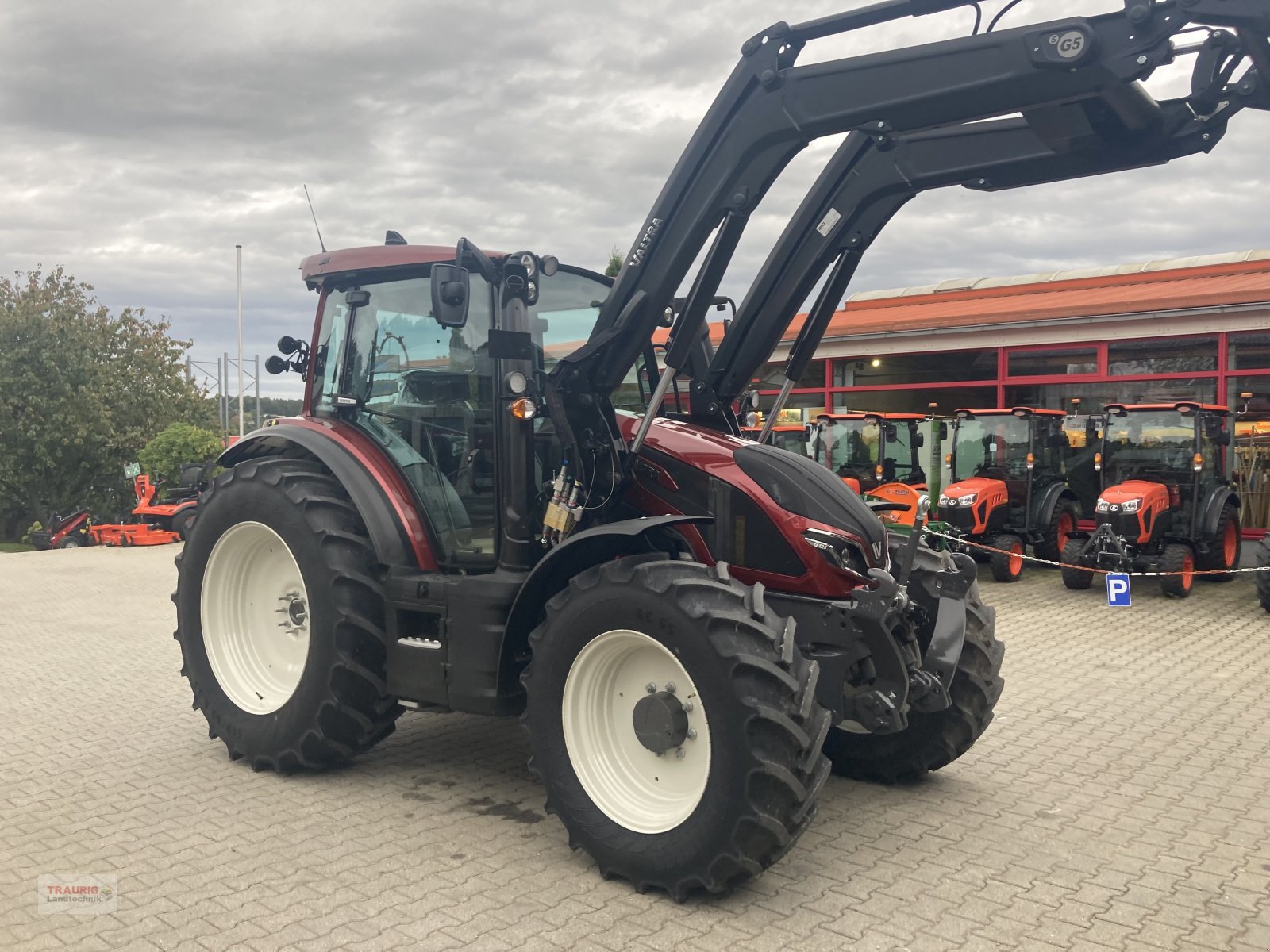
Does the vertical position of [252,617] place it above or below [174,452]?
below

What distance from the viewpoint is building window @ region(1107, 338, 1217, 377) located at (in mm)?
15602

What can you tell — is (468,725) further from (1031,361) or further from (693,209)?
(1031,361)

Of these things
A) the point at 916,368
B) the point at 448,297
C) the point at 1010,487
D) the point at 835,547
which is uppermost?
the point at 916,368

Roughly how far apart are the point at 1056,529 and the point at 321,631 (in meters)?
11.0

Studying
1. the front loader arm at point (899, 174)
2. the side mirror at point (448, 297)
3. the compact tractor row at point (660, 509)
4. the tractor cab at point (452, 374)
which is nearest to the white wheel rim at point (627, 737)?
the compact tractor row at point (660, 509)

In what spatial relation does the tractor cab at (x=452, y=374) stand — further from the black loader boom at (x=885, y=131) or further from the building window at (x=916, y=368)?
the building window at (x=916, y=368)

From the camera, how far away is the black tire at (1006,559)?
12977mm

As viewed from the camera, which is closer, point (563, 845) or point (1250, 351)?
point (563, 845)

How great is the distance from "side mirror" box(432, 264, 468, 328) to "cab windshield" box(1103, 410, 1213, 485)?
10870mm

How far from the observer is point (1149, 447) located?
13070 millimetres

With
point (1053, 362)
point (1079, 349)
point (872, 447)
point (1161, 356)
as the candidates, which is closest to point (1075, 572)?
point (872, 447)

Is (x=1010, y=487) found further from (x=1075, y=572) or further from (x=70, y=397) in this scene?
(x=70, y=397)

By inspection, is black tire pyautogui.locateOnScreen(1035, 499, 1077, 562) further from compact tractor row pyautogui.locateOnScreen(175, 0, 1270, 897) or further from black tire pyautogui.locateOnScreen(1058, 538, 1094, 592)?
compact tractor row pyautogui.locateOnScreen(175, 0, 1270, 897)

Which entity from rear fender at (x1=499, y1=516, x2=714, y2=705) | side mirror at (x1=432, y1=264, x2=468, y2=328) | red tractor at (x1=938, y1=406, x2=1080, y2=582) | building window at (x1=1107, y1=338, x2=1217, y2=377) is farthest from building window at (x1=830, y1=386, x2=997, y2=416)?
side mirror at (x1=432, y1=264, x2=468, y2=328)
